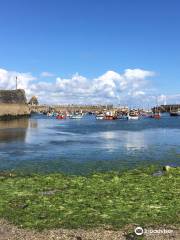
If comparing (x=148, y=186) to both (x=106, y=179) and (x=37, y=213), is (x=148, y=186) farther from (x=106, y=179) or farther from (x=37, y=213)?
(x=37, y=213)

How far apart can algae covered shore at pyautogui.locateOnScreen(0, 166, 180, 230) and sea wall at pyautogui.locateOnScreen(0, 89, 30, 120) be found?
142948mm

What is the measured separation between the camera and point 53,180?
2856 centimetres

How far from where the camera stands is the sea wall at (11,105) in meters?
175

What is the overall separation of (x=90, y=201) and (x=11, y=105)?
164m

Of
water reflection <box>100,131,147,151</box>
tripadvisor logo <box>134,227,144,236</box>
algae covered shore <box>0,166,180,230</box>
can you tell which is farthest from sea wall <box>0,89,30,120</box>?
tripadvisor logo <box>134,227,144,236</box>

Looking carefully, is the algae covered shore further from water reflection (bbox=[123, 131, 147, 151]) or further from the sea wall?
the sea wall

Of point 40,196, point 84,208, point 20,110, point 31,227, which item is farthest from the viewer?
point 20,110

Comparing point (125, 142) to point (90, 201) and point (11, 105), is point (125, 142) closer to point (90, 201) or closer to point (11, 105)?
point (90, 201)

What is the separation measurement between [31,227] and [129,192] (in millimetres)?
7807

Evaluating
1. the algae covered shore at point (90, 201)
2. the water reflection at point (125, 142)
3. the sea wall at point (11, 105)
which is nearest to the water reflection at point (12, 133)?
the water reflection at point (125, 142)

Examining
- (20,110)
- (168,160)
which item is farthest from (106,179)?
(20,110)

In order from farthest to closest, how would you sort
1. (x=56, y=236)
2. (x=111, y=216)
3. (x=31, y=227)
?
(x=111, y=216) < (x=31, y=227) < (x=56, y=236)

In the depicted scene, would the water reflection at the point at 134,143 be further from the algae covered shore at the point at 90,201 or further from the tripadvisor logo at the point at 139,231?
the tripadvisor logo at the point at 139,231

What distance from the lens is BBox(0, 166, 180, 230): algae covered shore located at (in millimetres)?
18281
